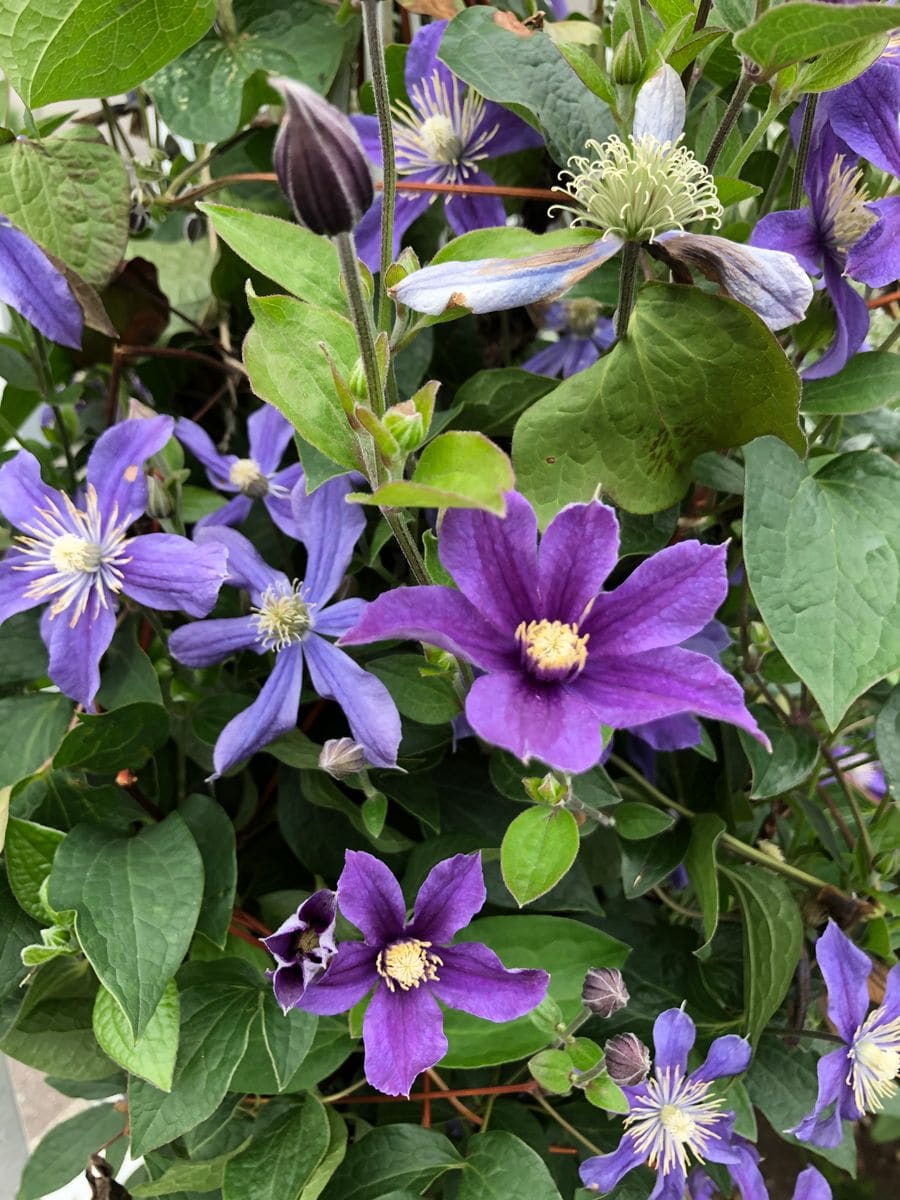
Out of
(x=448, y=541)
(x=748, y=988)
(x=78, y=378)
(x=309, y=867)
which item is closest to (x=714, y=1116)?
(x=748, y=988)

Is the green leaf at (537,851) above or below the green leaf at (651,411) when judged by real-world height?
below

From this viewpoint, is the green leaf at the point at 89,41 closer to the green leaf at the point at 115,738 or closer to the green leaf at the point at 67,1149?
the green leaf at the point at 115,738

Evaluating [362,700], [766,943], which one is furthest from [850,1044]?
[362,700]

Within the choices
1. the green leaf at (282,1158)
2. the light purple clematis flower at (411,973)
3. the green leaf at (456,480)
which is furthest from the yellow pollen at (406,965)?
the green leaf at (456,480)

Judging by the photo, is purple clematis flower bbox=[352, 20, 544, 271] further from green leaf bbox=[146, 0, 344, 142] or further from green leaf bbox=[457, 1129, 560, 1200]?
green leaf bbox=[457, 1129, 560, 1200]

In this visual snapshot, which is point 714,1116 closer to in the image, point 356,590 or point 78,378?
point 356,590

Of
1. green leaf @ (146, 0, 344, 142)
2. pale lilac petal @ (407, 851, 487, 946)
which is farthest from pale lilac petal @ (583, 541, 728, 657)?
green leaf @ (146, 0, 344, 142)
